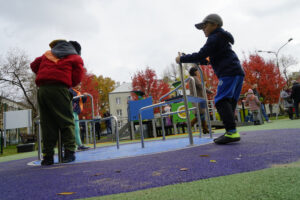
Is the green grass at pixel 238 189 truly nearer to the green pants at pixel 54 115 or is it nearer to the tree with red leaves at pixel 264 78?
the green pants at pixel 54 115

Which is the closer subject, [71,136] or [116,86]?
[71,136]

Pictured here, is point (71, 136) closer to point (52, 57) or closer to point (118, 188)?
point (52, 57)

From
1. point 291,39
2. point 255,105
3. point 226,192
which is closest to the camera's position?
point 226,192

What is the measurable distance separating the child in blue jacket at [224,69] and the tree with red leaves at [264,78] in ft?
74.1

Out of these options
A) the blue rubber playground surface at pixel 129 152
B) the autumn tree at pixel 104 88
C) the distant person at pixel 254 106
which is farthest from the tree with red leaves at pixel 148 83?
the blue rubber playground surface at pixel 129 152

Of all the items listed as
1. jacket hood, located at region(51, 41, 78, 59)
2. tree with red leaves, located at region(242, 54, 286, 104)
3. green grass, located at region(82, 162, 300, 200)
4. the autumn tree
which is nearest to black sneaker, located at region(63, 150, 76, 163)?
jacket hood, located at region(51, 41, 78, 59)

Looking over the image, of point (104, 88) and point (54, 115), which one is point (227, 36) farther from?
point (104, 88)

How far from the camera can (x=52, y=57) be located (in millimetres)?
2672

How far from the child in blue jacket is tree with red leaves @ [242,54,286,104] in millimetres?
22571

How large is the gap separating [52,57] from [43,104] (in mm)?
634

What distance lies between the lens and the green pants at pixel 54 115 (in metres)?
2.53

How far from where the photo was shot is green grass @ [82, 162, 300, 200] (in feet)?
2.52

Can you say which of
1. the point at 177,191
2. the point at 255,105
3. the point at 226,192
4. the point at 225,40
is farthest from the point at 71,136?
the point at 255,105

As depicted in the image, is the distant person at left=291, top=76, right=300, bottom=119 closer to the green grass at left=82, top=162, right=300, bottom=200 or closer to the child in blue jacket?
the child in blue jacket
